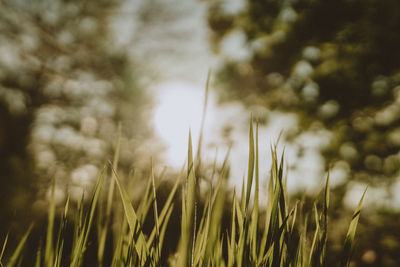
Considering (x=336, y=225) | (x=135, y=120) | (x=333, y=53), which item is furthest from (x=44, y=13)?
(x=336, y=225)

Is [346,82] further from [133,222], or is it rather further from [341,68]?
[133,222]

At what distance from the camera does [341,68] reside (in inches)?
122

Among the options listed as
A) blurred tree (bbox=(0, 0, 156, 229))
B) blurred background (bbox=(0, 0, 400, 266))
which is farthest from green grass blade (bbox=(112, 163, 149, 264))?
blurred tree (bbox=(0, 0, 156, 229))

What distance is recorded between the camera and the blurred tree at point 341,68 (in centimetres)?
282

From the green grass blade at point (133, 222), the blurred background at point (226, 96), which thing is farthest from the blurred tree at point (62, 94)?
the green grass blade at point (133, 222)

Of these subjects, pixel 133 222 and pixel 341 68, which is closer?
pixel 133 222

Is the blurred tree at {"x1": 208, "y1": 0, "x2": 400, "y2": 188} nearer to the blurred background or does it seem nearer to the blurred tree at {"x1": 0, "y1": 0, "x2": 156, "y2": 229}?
the blurred background

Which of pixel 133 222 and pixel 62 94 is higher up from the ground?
pixel 62 94

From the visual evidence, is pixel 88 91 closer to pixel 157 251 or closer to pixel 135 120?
pixel 135 120

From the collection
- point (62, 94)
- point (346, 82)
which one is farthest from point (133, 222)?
point (62, 94)

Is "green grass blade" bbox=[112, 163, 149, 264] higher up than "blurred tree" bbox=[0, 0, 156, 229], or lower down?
lower down

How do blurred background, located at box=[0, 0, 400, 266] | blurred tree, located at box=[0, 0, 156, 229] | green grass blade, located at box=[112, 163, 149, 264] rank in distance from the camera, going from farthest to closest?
blurred tree, located at box=[0, 0, 156, 229] → blurred background, located at box=[0, 0, 400, 266] → green grass blade, located at box=[112, 163, 149, 264]

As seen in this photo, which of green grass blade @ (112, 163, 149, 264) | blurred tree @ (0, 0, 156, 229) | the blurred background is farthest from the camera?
blurred tree @ (0, 0, 156, 229)

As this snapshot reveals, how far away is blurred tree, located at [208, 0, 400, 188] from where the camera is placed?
111 inches
